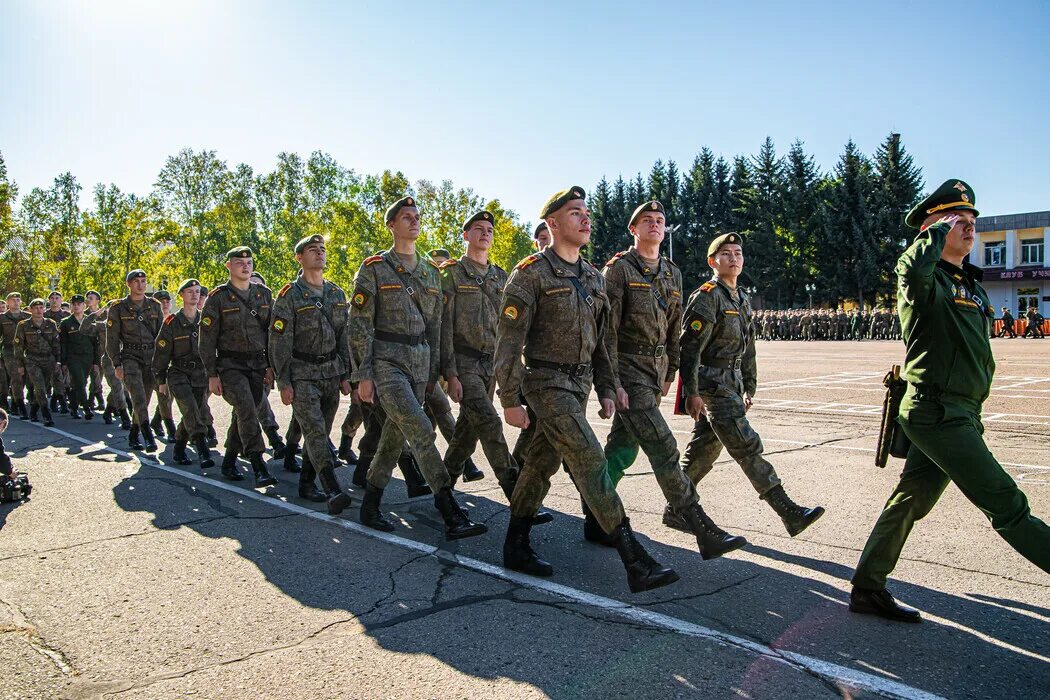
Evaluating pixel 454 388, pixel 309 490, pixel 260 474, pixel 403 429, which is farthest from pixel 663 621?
pixel 260 474

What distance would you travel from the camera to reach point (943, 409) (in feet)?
12.0

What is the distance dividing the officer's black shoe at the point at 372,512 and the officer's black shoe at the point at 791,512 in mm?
2630

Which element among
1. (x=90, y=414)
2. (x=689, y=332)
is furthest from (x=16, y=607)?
(x=90, y=414)

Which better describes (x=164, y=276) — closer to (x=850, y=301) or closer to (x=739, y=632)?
(x=850, y=301)

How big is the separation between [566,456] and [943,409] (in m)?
1.88

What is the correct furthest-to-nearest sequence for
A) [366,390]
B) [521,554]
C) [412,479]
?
[412,479]
[366,390]
[521,554]

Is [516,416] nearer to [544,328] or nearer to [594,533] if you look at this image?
[544,328]

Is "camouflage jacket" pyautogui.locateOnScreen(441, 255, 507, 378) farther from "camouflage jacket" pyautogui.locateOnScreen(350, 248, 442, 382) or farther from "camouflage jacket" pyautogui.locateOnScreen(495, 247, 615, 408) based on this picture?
"camouflage jacket" pyautogui.locateOnScreen(495, 247, 615, 408)

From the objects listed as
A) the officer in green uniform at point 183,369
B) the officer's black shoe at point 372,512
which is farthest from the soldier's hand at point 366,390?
the officer in green uniform at point 183,369

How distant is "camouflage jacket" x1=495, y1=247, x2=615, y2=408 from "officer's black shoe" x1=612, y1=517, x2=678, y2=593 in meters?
0.88

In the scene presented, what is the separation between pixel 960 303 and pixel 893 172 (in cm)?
5810

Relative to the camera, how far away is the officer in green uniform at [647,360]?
15.4 ft

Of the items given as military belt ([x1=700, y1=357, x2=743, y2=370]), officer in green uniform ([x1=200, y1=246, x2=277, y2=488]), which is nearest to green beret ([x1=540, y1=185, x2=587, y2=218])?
military belt ([x1=700, y1=357, x2=743, y2=370])

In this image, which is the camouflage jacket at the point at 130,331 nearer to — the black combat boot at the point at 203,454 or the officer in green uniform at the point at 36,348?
the black combat boot at the point at 203,454
